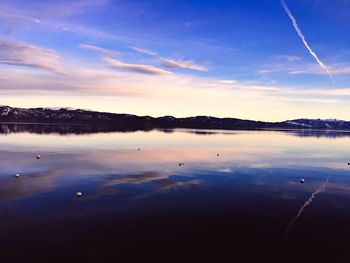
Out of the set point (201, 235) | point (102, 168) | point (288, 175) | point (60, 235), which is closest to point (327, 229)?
point (201, 235)

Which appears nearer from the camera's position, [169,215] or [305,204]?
[169,215]

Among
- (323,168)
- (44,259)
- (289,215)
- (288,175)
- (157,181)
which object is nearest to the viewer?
Answer: (44,259)

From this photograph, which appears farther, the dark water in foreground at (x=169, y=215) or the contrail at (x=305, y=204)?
the contrail at (x=305, y=204)

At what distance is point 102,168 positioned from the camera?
3831 cm

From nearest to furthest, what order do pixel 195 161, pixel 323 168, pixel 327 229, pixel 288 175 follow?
pixel 327 229, pixel 288 175, pixel 323 168, pixel 195 161

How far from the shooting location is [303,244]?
711 inches

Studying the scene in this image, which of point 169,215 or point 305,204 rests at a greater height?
point 169,215

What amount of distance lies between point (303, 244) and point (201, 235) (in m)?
5.47

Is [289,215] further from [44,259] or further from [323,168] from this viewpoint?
[323,168]

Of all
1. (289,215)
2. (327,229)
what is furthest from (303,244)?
(289,215)

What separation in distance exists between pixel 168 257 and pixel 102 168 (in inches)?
931

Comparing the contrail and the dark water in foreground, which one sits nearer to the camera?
the dark water in foreground

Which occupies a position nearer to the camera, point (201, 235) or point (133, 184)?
point (201, 235)

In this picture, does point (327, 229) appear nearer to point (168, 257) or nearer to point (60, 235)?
point (168, 257)
